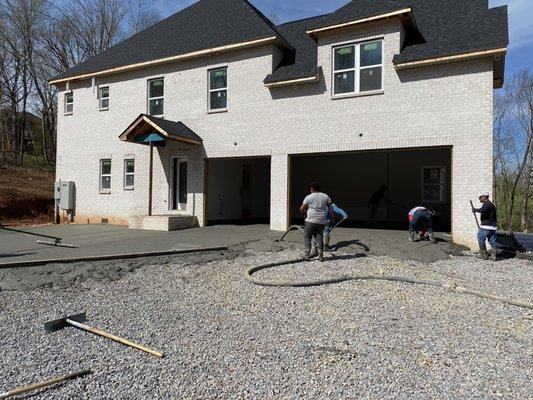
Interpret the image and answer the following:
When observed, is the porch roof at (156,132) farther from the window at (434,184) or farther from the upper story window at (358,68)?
the window at (434,184)

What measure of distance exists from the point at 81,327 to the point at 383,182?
15.7m

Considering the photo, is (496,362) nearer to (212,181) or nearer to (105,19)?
(212,181)

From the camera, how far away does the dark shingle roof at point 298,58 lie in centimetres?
1346

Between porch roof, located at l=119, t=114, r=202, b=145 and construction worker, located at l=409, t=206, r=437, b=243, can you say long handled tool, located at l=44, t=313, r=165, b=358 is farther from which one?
porch roof, located at l=119, t=114, r=202, b=145

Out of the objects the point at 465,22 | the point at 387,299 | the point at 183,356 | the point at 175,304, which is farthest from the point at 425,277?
the point at 465,22

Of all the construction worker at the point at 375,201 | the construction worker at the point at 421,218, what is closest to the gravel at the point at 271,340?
the construction worker at the point at 421,218

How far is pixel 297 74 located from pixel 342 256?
6628 millimetres

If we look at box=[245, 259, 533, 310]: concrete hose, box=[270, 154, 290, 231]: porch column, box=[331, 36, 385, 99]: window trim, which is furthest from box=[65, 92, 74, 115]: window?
box=[245, 259, 533, 310]: concrete hose

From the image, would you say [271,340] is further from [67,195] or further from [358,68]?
[67,195]

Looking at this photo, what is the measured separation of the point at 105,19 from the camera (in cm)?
3469

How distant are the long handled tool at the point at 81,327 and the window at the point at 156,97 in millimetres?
12685

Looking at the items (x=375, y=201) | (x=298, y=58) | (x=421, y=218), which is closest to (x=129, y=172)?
(x=298, y=58)

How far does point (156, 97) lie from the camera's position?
16.8m

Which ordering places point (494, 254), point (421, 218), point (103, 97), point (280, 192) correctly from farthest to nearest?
point (103, 97) → point (280, 192) → point (421, 218) → point (494, 254)
